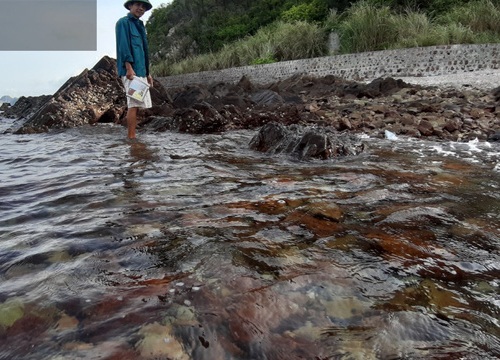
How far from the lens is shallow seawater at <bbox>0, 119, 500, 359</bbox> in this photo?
1221 millimetres

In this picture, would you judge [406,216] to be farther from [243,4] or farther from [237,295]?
[243,4]

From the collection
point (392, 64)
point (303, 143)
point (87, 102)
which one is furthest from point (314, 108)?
point (87, 102)

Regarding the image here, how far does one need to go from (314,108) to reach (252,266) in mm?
6692

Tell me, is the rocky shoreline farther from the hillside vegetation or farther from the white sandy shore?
the hillside vegetation

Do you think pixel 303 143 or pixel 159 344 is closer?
pixel 159 344

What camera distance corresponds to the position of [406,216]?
2.28m

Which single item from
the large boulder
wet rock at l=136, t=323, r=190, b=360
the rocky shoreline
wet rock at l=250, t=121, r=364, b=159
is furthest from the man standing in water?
wet rock at l=136, t=323, r=190, b=360

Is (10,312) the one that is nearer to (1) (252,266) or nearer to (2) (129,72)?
(1) (252,266)

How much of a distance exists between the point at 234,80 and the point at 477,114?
11.9m

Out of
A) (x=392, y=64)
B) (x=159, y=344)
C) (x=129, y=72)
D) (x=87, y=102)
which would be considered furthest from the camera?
(x=392, y=64)

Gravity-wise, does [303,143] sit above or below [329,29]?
below

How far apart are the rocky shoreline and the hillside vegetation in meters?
2.82

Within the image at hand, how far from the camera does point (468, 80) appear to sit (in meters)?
9.10

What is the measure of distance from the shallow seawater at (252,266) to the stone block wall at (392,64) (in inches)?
311
